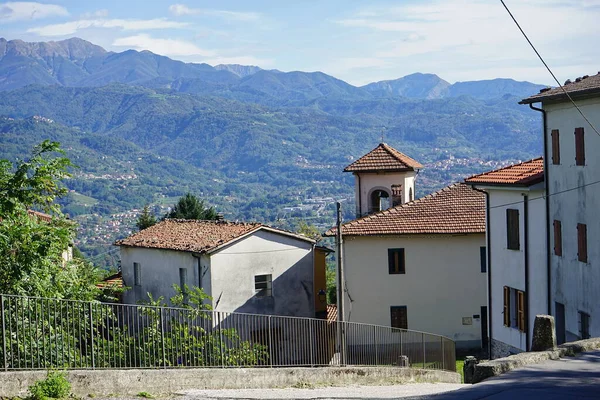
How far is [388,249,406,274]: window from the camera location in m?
38.2

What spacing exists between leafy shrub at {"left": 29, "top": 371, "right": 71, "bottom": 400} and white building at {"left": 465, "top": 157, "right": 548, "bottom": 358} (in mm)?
17347

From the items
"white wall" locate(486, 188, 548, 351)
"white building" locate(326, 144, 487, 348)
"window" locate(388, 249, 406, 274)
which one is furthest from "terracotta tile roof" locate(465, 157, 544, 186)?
"window" locate(388, 249, 406, 274)

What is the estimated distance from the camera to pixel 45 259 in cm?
1814

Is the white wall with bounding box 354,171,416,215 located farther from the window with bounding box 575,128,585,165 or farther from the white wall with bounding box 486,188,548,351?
the window with bounding box 575,128,585,165

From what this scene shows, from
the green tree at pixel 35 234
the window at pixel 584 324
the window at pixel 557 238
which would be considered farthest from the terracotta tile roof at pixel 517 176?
the green tree at pixel 35 234

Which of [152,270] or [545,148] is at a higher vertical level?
[545,148]

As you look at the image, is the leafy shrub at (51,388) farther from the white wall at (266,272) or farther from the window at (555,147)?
the white wall at (266,272)

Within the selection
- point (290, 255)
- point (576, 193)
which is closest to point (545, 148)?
point (576, 193)

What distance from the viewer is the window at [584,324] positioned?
83.8ft

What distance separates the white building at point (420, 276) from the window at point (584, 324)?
39.5ft

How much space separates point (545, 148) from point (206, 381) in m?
15.4

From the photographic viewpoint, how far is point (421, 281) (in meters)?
38.2

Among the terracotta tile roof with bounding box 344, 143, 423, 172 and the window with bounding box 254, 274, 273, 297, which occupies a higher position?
the terracotta tile roof with bounding box 344, 143, 423, 172

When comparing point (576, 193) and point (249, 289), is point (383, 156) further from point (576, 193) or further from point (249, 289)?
point (576, 193)
